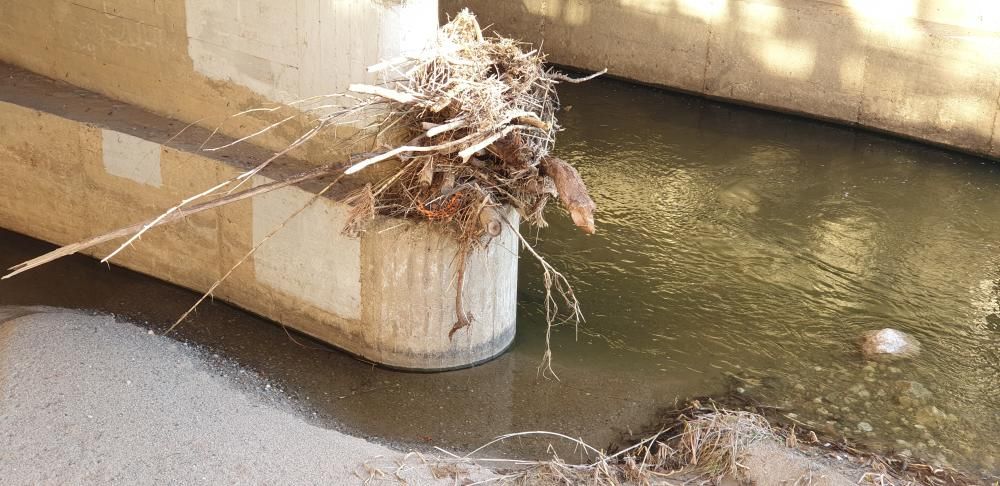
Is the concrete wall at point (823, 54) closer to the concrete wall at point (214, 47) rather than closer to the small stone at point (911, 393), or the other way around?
the small stone at point (911, 393)

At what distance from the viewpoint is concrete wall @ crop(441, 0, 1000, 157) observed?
10516mm

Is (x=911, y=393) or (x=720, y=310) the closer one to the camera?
(x=911, y=393)

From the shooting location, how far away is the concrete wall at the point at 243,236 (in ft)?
21.6

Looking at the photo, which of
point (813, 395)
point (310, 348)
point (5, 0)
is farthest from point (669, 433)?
point (5, 0)

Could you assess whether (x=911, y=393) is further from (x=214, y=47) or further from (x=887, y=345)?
(x=214, y=47)

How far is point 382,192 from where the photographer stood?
250 inches

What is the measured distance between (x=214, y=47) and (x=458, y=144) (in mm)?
2231

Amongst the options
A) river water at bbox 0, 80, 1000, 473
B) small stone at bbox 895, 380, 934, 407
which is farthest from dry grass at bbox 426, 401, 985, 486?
small stone at bbox 895, 380, 934, 407

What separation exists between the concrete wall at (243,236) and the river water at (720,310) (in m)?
0.18

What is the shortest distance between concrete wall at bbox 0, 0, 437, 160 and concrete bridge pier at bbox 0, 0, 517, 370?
0.04 ft

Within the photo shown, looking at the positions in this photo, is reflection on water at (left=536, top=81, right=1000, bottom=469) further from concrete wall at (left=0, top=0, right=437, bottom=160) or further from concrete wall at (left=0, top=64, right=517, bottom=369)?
concrete wall at (left=0, top=0, right=437, bottom=160)

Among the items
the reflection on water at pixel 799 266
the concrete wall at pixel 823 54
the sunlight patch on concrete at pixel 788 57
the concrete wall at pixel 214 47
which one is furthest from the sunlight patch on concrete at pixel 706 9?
the concrete wall at pixel 214 47

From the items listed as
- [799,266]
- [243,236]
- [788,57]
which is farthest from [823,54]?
[243,236]

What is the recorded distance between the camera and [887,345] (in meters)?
7.26
